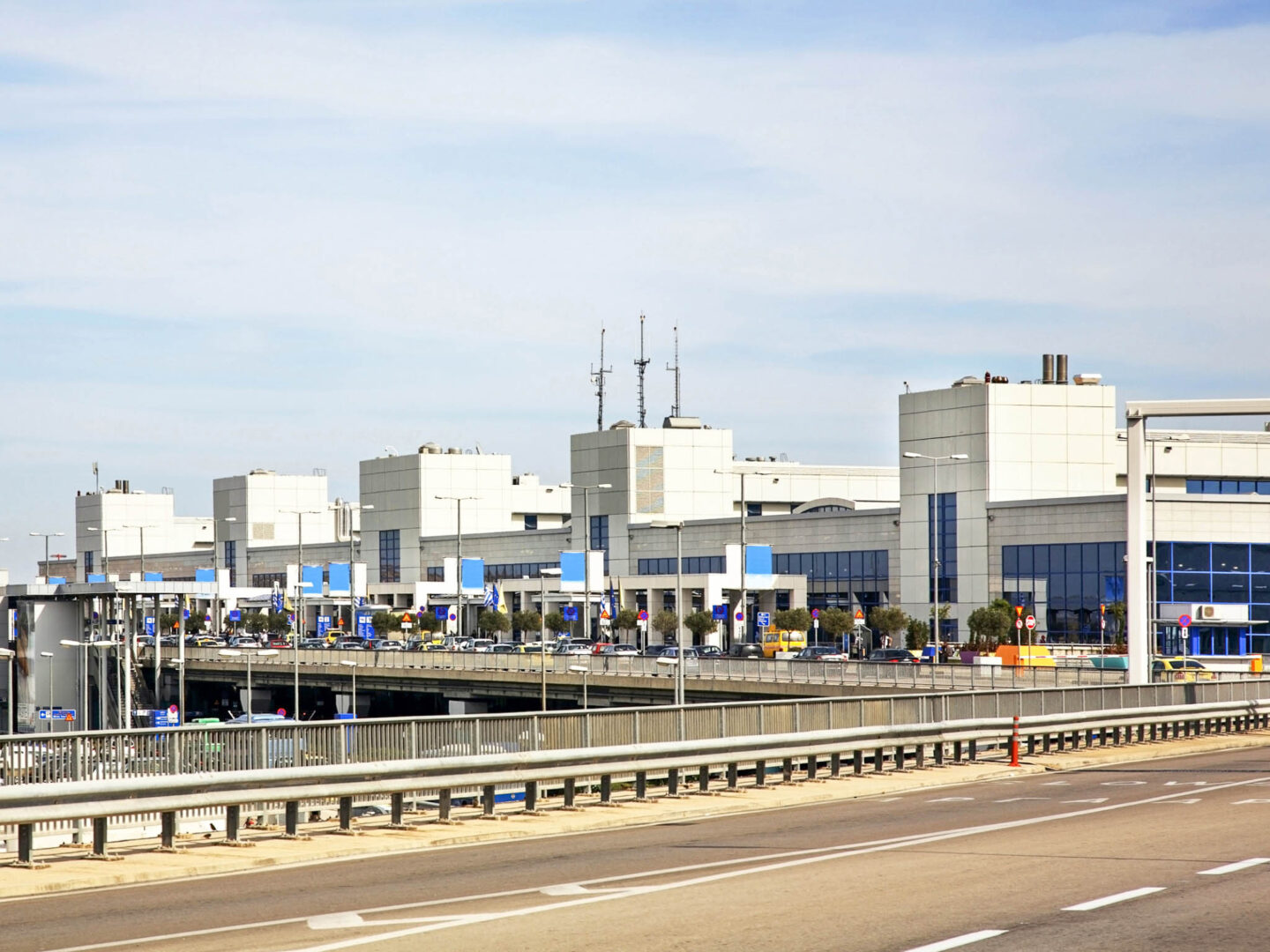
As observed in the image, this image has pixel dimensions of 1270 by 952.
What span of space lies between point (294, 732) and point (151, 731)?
5.81 feet

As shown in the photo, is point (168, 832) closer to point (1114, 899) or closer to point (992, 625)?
point (1114, 899)

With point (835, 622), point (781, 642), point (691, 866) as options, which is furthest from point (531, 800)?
point (835, 622)

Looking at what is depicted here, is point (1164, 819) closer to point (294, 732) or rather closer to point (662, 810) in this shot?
point (662, 810)

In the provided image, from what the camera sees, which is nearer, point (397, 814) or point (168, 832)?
point (168, 832)

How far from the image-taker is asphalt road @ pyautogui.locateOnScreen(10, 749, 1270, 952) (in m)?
12.4

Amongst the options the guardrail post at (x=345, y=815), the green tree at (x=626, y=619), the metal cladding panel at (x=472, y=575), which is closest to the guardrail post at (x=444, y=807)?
the guardrail post at (x=345, y=815)

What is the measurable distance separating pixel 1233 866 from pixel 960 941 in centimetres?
529

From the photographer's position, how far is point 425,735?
69.7 ft

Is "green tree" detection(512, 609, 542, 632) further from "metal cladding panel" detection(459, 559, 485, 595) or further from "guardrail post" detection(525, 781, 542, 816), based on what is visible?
"guardrail post" detection(525, 781, 542, 816)

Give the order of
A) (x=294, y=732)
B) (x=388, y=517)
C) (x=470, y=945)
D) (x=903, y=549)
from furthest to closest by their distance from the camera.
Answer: (x=388, y=517) < (x=903, y=549) < (x=294, y=732) < (x=470, y=945)

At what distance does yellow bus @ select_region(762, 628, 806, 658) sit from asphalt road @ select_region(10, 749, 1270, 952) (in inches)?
2912

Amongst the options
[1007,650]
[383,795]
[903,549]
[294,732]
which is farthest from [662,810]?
[903,549]

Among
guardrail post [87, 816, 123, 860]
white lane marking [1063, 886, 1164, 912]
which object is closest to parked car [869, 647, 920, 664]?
guardrail post [87, 816, 123, 860]

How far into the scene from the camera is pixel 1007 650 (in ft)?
256
